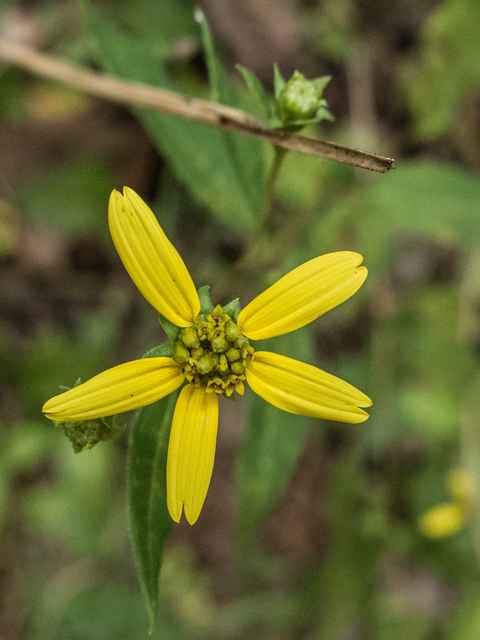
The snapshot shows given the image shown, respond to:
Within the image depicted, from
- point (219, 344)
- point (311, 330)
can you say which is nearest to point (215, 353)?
point (219, 344)

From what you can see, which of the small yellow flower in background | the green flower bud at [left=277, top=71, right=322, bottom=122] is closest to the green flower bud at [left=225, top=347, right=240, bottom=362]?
the green flower bud at [left=277, top=71, right=322, bottom=122]

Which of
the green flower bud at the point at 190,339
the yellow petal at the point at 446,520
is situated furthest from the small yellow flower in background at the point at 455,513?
the green flower bud at the point at 190,339

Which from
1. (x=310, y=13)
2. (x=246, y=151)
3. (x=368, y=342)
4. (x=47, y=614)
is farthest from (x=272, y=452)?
(x=310, y=13)

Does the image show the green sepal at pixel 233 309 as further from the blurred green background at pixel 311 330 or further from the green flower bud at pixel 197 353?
the blurred green background at pixel 311 330

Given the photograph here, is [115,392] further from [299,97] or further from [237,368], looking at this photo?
[299,97]

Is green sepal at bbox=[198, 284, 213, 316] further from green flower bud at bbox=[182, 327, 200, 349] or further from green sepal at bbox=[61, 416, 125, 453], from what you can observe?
green sepal at bbox=[61, 416, 125, 453]

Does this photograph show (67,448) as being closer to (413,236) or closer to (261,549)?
(261,549)
